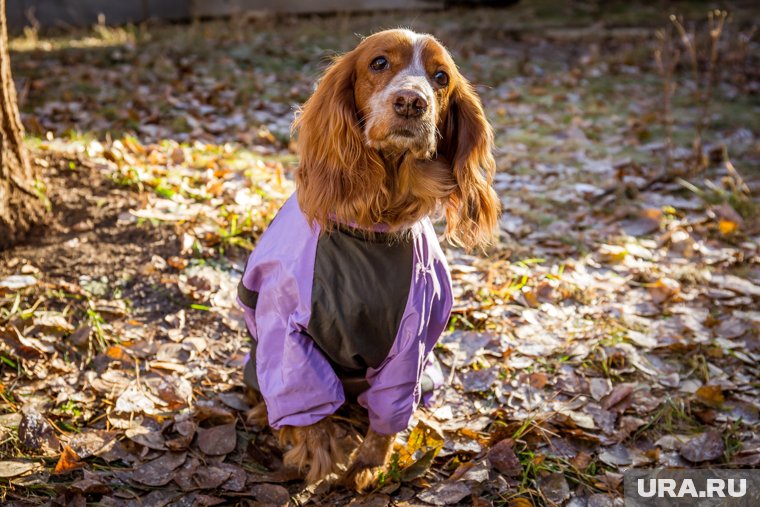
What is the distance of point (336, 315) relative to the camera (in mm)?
2426

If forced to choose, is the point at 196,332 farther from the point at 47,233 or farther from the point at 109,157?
the point at 109,157

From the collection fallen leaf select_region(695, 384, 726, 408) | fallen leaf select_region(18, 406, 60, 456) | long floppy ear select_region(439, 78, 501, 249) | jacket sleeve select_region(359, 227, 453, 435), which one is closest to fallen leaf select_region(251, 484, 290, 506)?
jacket sleeve select_region(359, 227, 453, 435)

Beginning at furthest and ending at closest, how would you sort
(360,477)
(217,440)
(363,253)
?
(217,440) → (360,477) → (363,253)

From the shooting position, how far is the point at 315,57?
24.9 feet

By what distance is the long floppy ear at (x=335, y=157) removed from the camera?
247 centimetres

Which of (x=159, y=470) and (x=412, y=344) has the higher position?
(x=412, y=344)

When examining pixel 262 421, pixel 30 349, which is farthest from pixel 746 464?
pixel 30 349

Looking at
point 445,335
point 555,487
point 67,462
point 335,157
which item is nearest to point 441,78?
point 335,157

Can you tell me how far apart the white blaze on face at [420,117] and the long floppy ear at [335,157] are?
0.09m

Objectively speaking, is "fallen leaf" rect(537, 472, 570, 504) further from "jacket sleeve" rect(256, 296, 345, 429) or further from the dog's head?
the dog's head

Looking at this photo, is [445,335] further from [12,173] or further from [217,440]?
[12,173]

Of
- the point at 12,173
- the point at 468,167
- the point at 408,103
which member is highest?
the point at 408,103

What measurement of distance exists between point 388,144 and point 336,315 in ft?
2.03

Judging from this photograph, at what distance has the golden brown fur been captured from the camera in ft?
8.09
